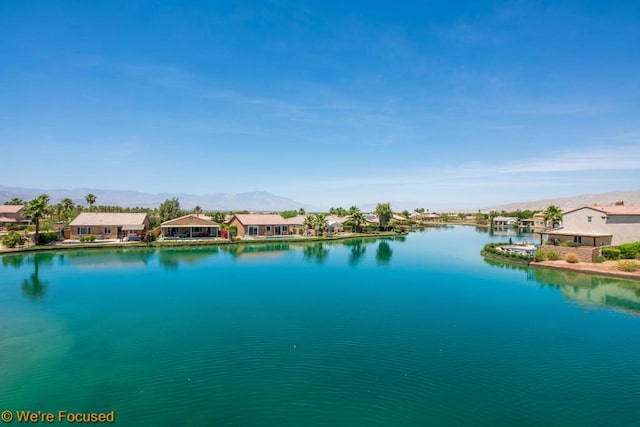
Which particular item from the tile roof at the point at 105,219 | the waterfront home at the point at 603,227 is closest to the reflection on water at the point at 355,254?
the waterfront home at the point at 603,227

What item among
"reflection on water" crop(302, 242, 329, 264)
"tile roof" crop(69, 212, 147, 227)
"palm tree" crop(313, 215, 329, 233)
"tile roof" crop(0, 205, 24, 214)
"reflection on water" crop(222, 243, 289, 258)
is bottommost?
"reflection on water" crop(302, 242, 329, 264)

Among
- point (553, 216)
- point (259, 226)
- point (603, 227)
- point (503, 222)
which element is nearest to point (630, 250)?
point (603, 227)

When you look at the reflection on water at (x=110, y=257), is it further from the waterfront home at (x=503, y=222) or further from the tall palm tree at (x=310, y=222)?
the waterfront home at (x=503, y=222)

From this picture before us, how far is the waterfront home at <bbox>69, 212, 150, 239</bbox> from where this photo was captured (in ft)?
→ 164

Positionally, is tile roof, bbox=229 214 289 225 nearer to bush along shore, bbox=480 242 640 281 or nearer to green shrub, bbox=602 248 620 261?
bush along shore, bbox=480 242 640 281

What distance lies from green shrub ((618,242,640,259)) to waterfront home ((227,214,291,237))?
155ft

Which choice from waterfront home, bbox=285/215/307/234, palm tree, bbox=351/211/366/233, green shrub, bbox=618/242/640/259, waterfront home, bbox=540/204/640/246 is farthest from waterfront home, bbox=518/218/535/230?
green shrub, bbox=618/242/640/259

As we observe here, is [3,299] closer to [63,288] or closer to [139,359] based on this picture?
[63,288]

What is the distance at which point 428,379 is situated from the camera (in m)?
12.2

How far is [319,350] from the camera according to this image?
1443 cm

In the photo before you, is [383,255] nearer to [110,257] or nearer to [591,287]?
[591,287]

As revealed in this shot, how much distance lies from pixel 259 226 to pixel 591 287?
46.9 metres

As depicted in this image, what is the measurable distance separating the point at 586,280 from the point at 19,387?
38.3 meters

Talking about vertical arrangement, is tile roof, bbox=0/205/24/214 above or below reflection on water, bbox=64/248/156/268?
above
